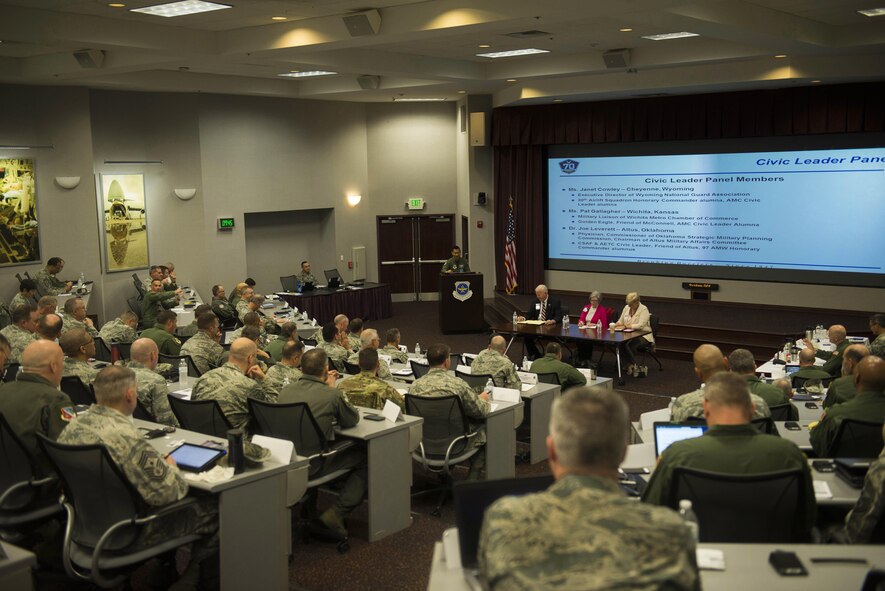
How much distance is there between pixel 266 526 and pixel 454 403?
6.12 feet

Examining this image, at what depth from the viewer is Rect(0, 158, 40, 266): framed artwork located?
1297 cm

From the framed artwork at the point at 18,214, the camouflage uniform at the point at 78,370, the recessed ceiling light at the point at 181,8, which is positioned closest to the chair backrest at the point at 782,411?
the camouflage uniform at the point at 78,370

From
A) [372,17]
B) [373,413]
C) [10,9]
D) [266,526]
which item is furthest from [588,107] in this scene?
[266,526]

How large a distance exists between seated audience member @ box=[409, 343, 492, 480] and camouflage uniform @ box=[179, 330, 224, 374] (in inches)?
101

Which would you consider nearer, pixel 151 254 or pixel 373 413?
pixel 373 413

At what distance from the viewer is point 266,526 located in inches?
188

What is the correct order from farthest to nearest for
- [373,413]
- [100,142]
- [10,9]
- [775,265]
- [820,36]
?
1. [100,142]
2. [775,265]
3. [820,36]
4. [10,9]
5. [373,413]

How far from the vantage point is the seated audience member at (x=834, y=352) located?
26.1ft

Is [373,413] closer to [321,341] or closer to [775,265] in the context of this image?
[321,341]

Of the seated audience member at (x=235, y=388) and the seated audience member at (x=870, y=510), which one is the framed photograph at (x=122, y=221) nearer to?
the seated audience member at (x=235, y=388)

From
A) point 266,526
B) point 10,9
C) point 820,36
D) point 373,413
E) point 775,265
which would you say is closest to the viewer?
point 266,526

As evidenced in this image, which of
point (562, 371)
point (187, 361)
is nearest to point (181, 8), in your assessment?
point (187, 361)

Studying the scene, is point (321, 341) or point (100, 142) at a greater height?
point (100, 142)

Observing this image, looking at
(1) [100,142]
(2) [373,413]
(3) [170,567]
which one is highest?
(1) [100,142]
